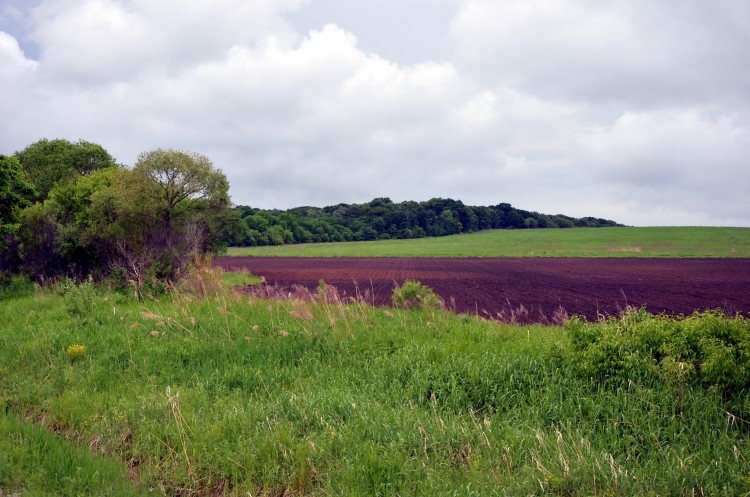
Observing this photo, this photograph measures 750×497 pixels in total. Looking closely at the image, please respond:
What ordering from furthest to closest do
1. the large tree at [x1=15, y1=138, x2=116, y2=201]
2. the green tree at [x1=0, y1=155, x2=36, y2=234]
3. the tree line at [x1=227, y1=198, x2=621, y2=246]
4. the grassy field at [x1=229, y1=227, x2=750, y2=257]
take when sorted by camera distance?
the tree line at [x1=227, y1=198, x2=621, y2=246], the grassy field at [x1=229, y1=227, x2=750, y2=257], the large tree at [x1=15, y1=138, x2=116, y2=201], the green tree at [x1=0, y1=155, x2=36, y2=234]

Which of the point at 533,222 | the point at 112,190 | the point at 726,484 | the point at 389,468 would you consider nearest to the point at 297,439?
the point at 389,468

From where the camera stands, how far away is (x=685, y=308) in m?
24.2

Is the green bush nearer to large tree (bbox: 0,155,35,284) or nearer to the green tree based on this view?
the green tree

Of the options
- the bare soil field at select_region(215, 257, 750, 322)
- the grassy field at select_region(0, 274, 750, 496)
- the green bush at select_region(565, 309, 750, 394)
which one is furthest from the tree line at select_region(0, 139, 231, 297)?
the green bush at select_region(565, 309, 750, 394)

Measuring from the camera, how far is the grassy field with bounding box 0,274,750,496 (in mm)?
5156

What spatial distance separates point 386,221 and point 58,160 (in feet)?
369

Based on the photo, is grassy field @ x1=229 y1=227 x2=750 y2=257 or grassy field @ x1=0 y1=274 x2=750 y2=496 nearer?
grassy field @ x1=0 y1=274 x2=750 y2=496

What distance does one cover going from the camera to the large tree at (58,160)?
42.9 m

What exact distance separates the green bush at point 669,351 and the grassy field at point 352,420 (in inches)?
6.6

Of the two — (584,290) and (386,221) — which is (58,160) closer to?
(584,290)

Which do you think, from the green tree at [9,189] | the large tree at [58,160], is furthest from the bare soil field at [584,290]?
the large tree at [58,160]

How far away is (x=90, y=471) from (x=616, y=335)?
7.12 meters

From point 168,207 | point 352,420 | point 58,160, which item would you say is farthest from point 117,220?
point 352,420

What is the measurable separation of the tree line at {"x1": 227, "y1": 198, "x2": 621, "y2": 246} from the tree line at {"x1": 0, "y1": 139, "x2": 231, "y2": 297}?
3177 inches
